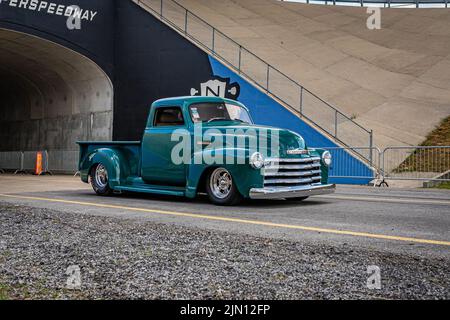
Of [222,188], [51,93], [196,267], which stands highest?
[51,93]

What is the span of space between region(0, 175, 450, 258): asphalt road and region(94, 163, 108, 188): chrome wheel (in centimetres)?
46

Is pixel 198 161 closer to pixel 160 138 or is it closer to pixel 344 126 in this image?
pixel 160 138

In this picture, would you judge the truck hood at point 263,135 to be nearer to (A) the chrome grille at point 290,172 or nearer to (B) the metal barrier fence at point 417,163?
(A) the chrome grille at point 290,172

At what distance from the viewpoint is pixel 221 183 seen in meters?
8.66

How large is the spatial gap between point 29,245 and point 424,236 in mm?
4317

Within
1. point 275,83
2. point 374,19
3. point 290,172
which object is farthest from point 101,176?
point 374,19

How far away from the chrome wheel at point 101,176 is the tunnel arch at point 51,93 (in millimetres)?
11665

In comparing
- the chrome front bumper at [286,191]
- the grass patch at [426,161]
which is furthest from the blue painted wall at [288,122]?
the chrome front bumper at [286,191]

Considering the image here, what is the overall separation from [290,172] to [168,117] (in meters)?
2.84

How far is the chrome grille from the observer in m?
8.09

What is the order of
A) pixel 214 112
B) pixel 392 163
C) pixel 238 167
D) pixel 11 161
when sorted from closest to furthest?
pixel 238 167 → pixel 214 112 → pixel 392 163 → pixel 11 161

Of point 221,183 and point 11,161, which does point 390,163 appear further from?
point 11,161
